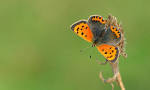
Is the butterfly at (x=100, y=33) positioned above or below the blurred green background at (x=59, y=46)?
above

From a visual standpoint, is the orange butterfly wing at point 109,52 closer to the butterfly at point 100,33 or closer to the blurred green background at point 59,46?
the butterfly at point 100,33

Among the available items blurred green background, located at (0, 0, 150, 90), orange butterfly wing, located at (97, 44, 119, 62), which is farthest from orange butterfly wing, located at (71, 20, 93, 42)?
blurred green background, located at (0, 0, 150, 90)

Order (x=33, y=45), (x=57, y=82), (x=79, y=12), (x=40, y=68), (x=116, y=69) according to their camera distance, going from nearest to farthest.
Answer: (x=116, y=69)
(x=57, y=82)
(x=40, y=68)
(x=33, y=45)
(x=79, y=12)

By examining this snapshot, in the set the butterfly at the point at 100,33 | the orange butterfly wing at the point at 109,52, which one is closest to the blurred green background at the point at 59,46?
the butterfly at the point at 100,33

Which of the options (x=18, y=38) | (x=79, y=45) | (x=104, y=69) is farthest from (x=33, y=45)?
(x=104, y=69)

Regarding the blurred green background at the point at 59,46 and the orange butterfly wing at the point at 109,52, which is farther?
the blurred green background at the point at 59,46

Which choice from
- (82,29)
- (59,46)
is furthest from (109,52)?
(59,46)

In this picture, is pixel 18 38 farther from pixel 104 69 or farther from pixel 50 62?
pixel 104 69

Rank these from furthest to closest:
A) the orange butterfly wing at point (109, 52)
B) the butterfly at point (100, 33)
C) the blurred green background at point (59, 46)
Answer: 1. the blurred green background at point (59, 46)
2. the butterfly at point (100, 33)
3. the orange butterfly wing at point (109, 52)
